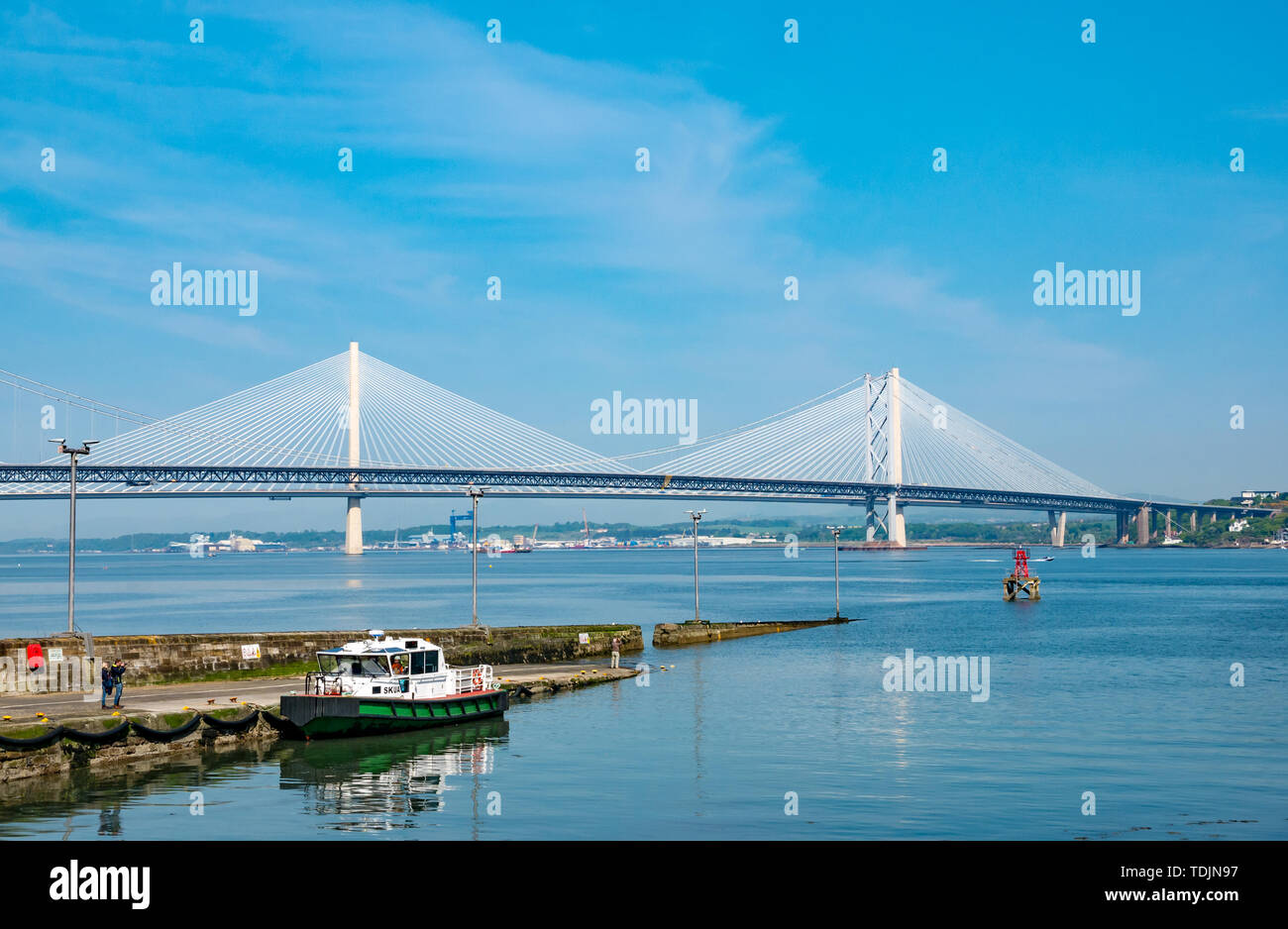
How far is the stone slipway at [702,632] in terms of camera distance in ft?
190

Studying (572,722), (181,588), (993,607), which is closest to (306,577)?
(181,588)

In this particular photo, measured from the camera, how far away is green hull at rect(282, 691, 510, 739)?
96.3 ft

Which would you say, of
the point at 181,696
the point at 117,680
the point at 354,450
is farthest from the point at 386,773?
the point at 354,450

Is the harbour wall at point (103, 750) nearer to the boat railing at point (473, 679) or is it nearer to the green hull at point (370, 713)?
the green hull at point (370, 713)

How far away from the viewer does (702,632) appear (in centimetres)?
5931

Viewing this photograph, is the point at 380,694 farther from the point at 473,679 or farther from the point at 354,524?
the point at 354,524

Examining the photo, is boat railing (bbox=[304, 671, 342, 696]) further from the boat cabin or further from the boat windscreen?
the boat windscreen

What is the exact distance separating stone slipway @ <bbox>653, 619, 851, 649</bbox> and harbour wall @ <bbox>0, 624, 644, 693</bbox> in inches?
233

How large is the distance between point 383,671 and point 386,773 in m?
4.70

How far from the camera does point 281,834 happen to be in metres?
20.4

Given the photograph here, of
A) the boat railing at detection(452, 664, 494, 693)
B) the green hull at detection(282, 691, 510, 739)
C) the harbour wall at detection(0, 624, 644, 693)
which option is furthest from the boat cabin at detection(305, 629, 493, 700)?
the harbour wall at detection(0, 624, 644, 693)
